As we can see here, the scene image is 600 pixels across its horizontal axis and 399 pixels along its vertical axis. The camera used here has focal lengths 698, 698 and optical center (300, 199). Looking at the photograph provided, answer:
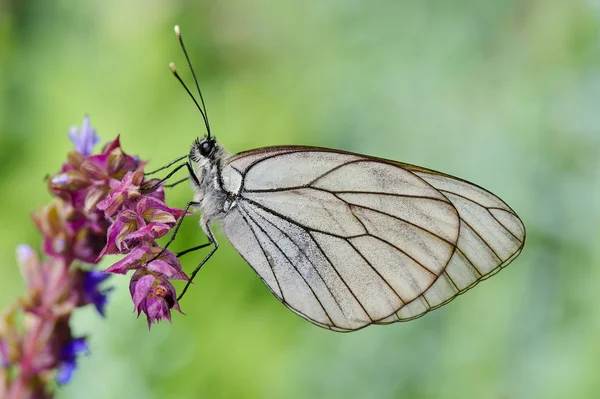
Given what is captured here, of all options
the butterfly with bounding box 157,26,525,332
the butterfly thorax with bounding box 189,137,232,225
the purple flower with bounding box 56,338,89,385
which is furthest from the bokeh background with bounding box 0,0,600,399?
the purple flower with bounding box 56,338,89,385

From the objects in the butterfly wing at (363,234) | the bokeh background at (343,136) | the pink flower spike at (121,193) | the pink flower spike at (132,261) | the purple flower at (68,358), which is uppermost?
the bokeh background at (343,136)

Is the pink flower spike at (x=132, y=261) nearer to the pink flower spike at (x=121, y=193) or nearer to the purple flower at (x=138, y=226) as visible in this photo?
the purple flower at (x=138, y=226)

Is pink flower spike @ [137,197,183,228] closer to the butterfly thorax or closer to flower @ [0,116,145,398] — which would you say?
flower @ [0,116,145,398]

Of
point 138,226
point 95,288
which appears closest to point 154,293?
Answer: point 138,226

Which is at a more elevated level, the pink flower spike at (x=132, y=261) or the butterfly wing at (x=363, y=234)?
the butterfly wing at (x=363, y=234)

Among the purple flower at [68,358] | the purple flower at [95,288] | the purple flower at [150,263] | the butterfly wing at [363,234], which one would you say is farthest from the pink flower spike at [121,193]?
the butterfly wing at [363,234]

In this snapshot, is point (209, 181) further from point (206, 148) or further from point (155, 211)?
point (155, 211)

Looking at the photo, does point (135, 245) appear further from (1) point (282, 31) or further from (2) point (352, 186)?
(1) point (282, 31)
